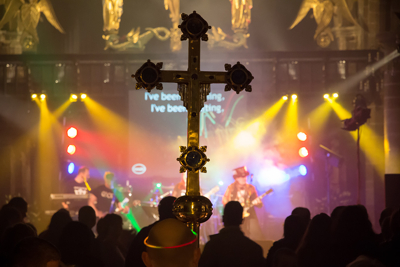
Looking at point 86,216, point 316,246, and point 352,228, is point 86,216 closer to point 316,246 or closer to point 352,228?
point 316,246

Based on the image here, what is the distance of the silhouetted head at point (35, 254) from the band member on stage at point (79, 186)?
12945 mm

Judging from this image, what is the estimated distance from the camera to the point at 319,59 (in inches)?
647

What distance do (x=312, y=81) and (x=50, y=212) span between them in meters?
11.1

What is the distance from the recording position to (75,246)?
3400 millimetres

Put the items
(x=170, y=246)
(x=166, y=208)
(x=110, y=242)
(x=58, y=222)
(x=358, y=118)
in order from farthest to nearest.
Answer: (x=358, y=118) → (x=58, y=222) → (x=110, y=242) → (x=166, y=208) → (x=170, y=246)

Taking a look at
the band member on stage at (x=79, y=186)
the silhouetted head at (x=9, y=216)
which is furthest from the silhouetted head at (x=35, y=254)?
the band member on stage at (x=79, y=186)

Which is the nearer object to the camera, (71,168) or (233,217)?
(233,217)

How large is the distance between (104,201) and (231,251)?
10652 mm

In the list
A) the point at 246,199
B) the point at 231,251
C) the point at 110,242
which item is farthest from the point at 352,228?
the point at 246,199

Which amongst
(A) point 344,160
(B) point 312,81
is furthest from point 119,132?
(A) point 344,160

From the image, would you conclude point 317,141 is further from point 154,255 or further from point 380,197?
point 154,255

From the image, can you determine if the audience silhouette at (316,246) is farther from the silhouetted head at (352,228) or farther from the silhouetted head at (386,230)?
the silhouetted head at (386,230)

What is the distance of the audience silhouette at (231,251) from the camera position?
4086 mm

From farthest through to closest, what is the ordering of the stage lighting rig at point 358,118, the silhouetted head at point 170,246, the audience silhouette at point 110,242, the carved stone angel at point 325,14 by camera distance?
1. the carved stone angel at point 325,14
2. the stage lighting rig at point 358,118
3. the audience silhouette at point 110,242
4. the silhouetted head at point 170,246
